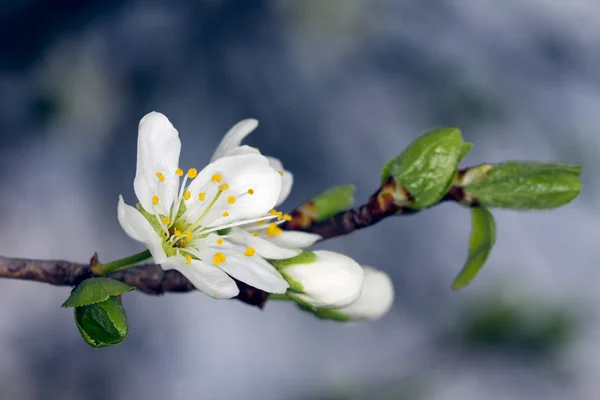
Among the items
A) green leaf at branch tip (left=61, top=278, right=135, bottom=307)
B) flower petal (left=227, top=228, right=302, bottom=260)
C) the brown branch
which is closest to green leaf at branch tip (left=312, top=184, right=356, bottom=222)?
the brown branch

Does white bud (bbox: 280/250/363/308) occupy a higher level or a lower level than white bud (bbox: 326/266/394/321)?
lower

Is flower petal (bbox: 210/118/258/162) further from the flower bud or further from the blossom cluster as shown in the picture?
the flower bud

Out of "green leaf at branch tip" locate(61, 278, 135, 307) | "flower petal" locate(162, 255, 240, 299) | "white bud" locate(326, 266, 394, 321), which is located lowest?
"green leaf at branch tip" locate(61, 278, 135, 307)

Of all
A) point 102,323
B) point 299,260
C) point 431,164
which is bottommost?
point 102,323

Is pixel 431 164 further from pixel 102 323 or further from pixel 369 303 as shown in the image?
pixel 102 323

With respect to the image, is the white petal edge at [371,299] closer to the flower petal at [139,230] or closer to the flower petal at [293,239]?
the flower petal at [293,239]

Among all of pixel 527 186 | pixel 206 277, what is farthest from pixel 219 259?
pixel 527 186
